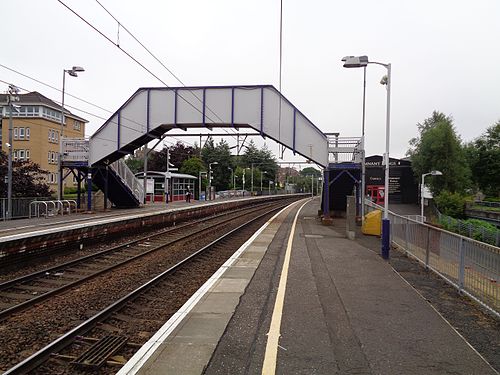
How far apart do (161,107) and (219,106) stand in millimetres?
3792

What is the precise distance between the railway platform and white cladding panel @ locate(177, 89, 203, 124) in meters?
18.6

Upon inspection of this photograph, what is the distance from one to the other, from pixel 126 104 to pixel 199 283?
21230 millimetres

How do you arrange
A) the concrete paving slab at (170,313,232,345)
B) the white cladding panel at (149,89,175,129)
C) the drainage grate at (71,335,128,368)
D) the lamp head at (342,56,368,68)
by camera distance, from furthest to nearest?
the white cladding panel at (149,89,175,129) < the lamp head at (342,56,368,68) < the concrete paving slab at (170,313,232,345) < the drainage grate at (71,335,128,368)

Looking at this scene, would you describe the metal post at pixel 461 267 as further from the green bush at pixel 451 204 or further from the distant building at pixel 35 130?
the distant building at pixel 35 130

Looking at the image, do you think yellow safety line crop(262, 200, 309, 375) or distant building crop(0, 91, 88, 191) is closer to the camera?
yellow safety line crop(262, 200, 309, 375)

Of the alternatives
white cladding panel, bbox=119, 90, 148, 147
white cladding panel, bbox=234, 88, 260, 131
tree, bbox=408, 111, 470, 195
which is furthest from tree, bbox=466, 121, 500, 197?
white cladding panel, bbox=119, 90, 148, 147

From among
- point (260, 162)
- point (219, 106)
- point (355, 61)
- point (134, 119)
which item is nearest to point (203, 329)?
point (355, 61)

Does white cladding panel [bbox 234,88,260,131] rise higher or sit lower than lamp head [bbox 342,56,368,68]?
higher

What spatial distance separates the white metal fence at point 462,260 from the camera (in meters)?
7.07

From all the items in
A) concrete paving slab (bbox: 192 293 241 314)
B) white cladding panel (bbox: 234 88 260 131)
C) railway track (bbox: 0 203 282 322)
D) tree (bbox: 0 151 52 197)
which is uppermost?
white cladding panel (bbox: 234 88 260 131)

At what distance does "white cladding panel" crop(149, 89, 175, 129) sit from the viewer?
90.1ft

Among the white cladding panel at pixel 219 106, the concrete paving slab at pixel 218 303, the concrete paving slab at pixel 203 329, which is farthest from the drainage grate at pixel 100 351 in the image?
the white cladding panel at pixel 219 106

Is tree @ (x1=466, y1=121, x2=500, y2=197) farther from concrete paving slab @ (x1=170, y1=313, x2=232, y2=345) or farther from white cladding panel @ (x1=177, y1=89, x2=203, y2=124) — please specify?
concrete paving slab @ (x1=170, y1=313, x2=232, y2=345)

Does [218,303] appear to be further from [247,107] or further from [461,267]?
[247,107]
